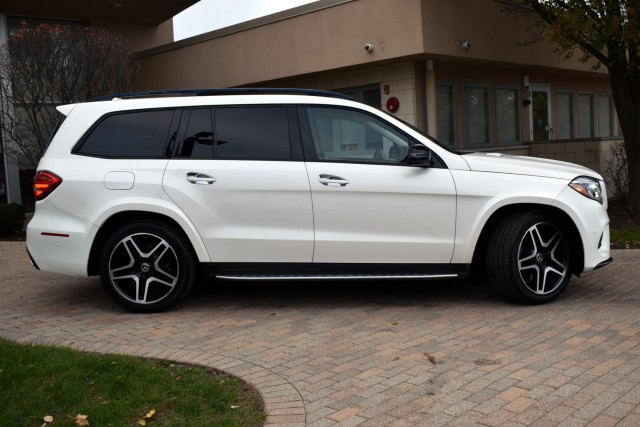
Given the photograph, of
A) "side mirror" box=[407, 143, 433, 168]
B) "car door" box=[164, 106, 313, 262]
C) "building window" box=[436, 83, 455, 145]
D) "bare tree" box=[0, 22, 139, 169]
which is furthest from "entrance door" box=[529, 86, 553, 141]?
"car door" box=[164, 106, 313, 262]

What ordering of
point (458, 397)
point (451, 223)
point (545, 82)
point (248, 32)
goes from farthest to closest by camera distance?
1. point (545, 82)
2. point (248, 32)
3. point (451, 223)
4. point (458, 397)

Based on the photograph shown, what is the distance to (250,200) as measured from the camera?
6238mm

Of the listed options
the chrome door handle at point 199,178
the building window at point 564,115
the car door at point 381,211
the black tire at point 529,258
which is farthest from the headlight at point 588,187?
the building window at point 564,115

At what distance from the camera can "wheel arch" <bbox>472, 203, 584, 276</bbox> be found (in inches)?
247

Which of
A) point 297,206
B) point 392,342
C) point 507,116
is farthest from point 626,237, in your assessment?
point 507,116

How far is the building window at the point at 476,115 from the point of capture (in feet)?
50.5

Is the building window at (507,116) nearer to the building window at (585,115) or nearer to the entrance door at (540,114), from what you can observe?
the entrance door at (540,114)

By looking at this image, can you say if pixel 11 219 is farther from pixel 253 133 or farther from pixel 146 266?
pixel 253 133

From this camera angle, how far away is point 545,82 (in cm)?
1767

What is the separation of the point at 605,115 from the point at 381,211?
16.4 m

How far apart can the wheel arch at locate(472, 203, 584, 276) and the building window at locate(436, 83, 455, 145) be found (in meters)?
8.35

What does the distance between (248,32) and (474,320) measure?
11.4 meters

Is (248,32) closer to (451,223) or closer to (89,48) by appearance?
(89,48)

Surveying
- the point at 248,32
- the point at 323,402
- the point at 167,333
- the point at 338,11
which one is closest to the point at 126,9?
the point at 248,32
